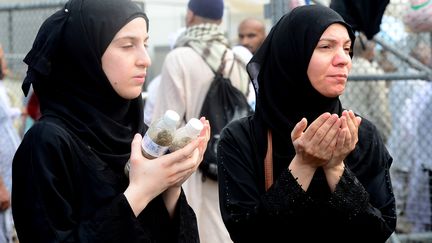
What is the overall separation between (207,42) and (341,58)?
2017 mm

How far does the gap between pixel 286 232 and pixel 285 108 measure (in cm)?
50

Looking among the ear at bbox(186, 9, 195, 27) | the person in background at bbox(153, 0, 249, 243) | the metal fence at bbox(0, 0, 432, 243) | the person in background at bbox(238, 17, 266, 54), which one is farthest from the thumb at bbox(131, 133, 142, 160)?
the person in background at bbox(238, 17, 266, 54)

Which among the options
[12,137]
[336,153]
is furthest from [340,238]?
[12,137]

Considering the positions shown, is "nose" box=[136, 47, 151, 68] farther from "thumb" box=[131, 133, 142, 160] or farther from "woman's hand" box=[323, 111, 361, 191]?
"woman's hand" box=[323, 111, 361, 191]

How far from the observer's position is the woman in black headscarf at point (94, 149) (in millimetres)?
2531

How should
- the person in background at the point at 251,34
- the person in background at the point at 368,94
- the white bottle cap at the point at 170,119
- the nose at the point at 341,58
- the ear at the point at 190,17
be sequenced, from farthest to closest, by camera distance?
the person in background at the point at 251,34, the person in background at the point at 368,94, the ear at the point at 190,17, the nose at the point at 341,58, the white bottle cap at the point at 170,119

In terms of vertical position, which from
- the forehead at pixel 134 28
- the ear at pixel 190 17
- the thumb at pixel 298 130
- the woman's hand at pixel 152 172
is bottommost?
the ear at pixel 190 17

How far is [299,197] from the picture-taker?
8.98ft

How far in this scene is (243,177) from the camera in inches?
115

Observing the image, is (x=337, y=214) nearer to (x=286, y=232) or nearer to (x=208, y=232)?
(x=286, y=232)

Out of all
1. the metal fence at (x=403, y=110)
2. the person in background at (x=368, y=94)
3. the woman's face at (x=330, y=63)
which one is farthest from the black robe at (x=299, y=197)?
the person in background at (x=368, y=94)

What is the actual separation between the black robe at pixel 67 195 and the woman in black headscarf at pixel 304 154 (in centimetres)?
41

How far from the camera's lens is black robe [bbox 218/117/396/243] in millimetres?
2760

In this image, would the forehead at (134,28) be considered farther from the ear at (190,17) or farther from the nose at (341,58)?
the ear at (190,17)
